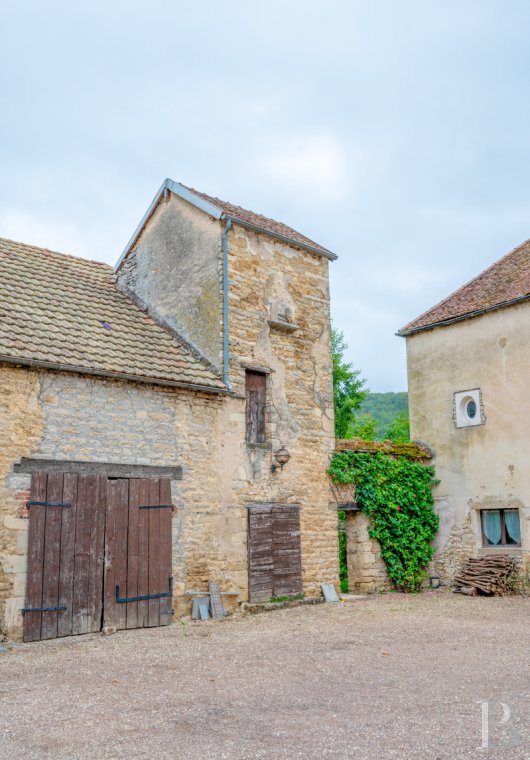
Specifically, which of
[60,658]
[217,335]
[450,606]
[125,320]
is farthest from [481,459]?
[60,658]

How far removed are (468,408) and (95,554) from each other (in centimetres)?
870

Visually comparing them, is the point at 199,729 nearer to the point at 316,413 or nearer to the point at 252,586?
the point at 252,586

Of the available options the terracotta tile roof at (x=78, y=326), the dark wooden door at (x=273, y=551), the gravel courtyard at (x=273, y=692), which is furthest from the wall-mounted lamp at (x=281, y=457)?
the gravel courtyard at (x=273, y=692)

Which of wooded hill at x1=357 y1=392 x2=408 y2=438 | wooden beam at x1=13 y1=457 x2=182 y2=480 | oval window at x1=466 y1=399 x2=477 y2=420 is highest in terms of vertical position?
wooded hill at x1=357 y1=392 x2=408 y2=438

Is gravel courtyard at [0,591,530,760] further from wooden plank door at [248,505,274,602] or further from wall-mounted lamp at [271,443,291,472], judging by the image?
wall-mounted lamp at [271,443,291,472]

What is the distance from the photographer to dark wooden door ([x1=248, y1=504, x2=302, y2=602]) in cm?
1150

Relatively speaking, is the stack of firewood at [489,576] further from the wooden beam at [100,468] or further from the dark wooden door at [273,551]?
the wooden beam at [100,468]

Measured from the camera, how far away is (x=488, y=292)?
48.0 ft

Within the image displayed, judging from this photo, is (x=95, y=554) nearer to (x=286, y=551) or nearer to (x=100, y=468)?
(x=100, y=468)

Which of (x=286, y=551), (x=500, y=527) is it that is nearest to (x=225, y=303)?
(x=286, y=551)

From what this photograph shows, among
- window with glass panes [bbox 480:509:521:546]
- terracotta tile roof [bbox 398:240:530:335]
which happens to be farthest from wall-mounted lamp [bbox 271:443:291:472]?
terracotta tile roof [bbox 398:240:530:335]

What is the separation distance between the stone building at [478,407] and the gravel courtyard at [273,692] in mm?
3790

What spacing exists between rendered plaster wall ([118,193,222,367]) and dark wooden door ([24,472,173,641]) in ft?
10.3

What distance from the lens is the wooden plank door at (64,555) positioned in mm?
8930
